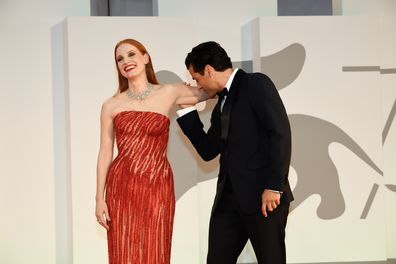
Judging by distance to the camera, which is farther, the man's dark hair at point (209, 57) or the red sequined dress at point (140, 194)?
the red sequined dress at point (140, 194)

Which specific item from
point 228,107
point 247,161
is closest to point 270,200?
point 247,161

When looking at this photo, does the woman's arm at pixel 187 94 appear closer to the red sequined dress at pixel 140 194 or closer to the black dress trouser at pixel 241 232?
the red sequined dress at pixel 140 194

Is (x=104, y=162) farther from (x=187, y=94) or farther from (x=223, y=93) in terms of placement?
(x=223, y=93)

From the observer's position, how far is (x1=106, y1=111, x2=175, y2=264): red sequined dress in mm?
3182

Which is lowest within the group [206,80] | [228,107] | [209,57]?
[228,107]

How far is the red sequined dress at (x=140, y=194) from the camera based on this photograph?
10.4 feet

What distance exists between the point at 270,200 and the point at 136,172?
0.78m

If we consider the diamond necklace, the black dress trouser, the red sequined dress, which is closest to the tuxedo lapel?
the black dress trouser

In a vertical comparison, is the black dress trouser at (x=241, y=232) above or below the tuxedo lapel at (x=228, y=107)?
below

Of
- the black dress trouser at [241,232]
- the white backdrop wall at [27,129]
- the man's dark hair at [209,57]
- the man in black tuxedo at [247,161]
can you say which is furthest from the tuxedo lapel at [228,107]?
the white backdrop wall at [27,129]

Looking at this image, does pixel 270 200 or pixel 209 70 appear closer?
pixel 270 200

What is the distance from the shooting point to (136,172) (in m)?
3.22

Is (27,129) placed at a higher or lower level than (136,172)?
higher

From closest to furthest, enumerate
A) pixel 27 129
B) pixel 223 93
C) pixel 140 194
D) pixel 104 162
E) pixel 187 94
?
pixel 223 93 → pixel 140 194 → pixel 104 162 → pixel 187 94 → pixel 27 129
